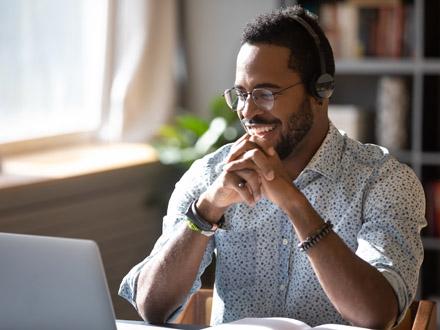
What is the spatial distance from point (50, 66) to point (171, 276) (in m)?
2.04

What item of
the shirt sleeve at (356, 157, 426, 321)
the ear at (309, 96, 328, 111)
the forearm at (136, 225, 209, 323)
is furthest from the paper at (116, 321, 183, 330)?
the ear at (309, 96, 328, 111)

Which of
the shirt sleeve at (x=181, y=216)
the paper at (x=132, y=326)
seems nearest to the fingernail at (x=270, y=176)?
the shirt sleeve at (x=181, y=216)

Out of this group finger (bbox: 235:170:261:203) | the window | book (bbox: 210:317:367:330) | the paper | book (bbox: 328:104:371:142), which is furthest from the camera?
book (bbox: 328:104:371:142)

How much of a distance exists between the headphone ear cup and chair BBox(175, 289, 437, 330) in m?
0.47

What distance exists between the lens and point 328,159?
6.40ft

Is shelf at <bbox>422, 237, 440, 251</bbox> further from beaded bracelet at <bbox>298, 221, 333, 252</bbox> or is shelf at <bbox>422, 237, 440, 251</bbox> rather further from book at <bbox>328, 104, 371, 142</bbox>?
beaded bracelet at <bbox>298, 221, 333, 252</bbox>

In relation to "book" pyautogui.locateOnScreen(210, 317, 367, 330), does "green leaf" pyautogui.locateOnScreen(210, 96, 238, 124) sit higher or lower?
higher

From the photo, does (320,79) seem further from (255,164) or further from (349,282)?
(349,282)

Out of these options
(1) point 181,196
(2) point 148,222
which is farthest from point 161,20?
(1) point 181,196

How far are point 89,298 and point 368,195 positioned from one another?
75 cm

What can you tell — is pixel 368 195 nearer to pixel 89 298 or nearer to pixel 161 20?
pixel 89 298

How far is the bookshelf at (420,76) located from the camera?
373 cm

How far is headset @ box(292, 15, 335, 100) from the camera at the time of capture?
6.36ft

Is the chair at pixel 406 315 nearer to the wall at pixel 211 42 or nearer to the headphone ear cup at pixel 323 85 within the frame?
the headphone ear cup at pixel 323 85
